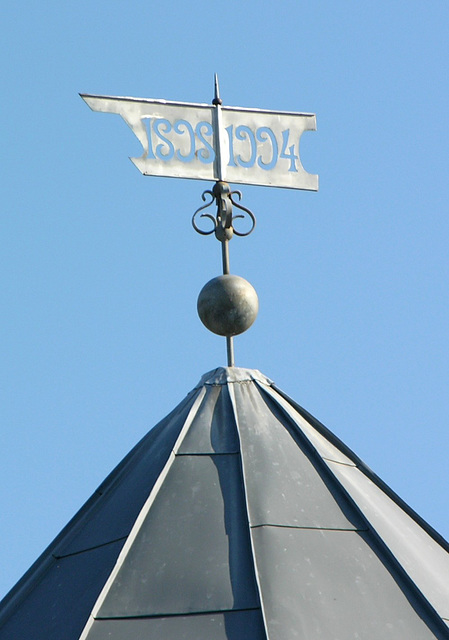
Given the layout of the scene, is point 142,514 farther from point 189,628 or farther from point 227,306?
point 227,306

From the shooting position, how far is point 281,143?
10.2m

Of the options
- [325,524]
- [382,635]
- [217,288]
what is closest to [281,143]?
[217,288]

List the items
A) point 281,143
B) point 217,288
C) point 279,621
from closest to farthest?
point 279,621
point 217,288
point 281,143

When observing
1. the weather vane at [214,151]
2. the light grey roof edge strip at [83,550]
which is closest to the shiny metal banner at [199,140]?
the weather vane at [214,151]

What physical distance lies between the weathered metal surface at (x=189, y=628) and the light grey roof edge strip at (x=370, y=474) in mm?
2038

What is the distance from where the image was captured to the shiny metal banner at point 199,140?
31.9ft

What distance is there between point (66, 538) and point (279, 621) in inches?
74.9

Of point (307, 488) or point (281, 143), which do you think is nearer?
point (307, 488)

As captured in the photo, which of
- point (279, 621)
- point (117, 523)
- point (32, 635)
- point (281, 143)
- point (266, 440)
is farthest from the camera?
point (281, 143)

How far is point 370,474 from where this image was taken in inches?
346

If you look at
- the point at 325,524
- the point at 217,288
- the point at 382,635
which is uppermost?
the point at 217,288

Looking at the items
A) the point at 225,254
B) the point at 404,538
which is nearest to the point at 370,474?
the point at 404,538

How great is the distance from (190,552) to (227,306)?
2.32m

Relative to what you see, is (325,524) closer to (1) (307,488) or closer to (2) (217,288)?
(1) (307,488)
